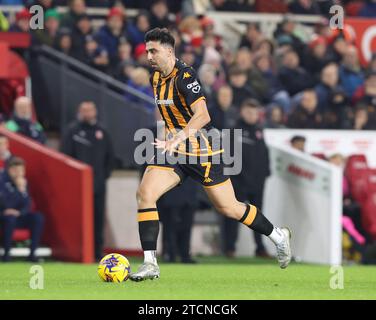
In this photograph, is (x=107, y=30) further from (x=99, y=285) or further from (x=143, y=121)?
(x=99, y=285)

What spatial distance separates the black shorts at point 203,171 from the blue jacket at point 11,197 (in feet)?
15.8

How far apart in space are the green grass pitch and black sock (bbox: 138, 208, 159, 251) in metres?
0.36

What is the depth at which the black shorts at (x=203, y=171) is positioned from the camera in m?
11.6

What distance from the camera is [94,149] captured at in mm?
17031

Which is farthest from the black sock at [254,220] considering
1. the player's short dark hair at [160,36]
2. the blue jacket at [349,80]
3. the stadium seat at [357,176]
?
the blue jacket at [349,80]

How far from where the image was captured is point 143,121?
59.7 feet

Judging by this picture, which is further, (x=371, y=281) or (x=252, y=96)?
(x=252, y=96)

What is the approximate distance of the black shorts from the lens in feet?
38.1

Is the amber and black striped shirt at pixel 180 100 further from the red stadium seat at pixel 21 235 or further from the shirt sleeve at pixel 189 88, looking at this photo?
the red stadium seat at pixel 21 235

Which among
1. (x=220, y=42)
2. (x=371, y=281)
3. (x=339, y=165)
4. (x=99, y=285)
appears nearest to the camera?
(x=99, y=285)

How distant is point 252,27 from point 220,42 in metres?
0.62

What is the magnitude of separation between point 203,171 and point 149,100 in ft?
→ 22.1

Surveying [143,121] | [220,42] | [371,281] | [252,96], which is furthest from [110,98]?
[371,281]

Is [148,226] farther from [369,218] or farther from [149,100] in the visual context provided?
[149,100]
